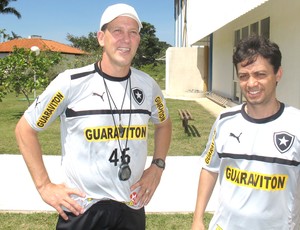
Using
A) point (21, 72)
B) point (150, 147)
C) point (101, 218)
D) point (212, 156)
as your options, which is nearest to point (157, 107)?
point (212, 156)

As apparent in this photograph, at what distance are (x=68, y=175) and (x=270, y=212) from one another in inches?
46.4

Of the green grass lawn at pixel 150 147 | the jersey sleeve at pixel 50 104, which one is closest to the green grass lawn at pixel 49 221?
the green grass lawn at pixel 150 147

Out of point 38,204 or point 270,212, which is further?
point 38,204

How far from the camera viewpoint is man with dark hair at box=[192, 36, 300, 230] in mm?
2031

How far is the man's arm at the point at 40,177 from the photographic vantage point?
7.34 ft

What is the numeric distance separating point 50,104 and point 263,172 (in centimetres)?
126

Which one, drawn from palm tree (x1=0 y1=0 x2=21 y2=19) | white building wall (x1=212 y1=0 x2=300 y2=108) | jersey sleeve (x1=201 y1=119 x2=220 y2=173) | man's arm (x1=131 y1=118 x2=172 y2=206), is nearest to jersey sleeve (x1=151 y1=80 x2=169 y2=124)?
man's arm (x1=131 y1=118 x2=172 y2=206)

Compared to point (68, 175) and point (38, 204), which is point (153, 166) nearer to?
point (68, 175)

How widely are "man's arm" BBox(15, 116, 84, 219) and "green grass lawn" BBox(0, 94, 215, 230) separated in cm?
223

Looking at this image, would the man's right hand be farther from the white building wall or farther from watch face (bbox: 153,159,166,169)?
the white building wall

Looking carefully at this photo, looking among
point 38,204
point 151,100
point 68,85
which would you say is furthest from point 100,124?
point 38,204

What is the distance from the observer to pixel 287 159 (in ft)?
6.63

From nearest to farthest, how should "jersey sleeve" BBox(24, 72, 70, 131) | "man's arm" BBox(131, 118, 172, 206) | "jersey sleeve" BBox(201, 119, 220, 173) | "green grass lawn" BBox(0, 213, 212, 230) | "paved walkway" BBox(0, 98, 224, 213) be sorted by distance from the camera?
1. "jersey sleeve" BBox(24, 72, 70, 131)
2. "jersey sleeve" BBox(201, 119, 220, 173)
3. "man's arm" BBox(131, 118, 172, 206)
4. "green grass lawn" BBox(0, 213, 212, 230)
5. "paved walkway" BBox(0, 98, 224, 213)

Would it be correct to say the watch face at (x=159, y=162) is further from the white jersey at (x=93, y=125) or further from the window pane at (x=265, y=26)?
the window pane at (x=265, y=26)
